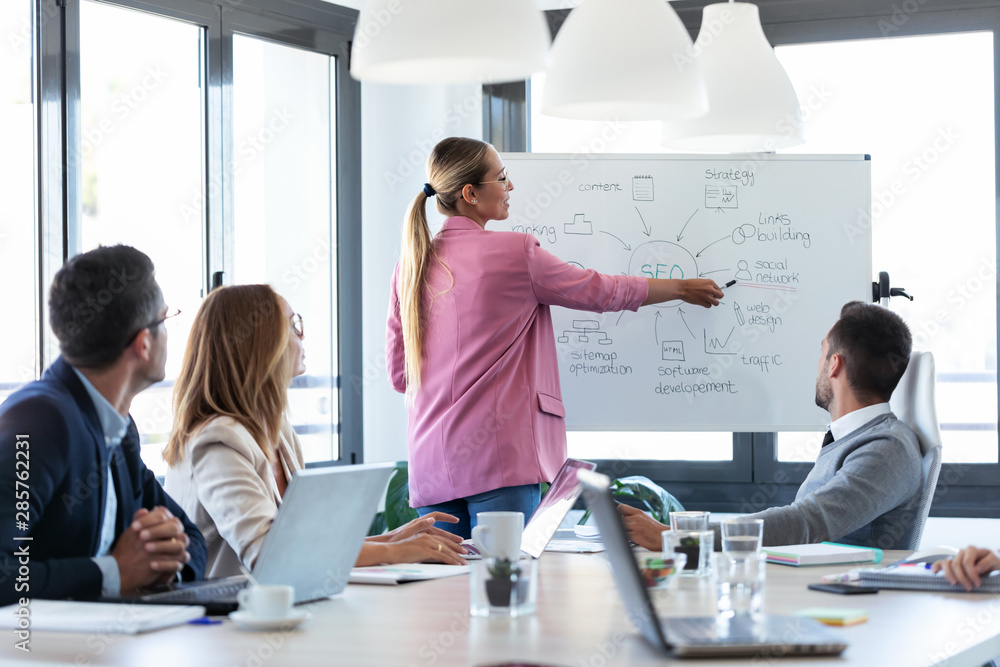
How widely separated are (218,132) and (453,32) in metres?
1.98

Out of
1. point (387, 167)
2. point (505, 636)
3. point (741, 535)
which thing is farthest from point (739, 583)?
point (387, 167)

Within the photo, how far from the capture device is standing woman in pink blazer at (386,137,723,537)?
278 centimetres

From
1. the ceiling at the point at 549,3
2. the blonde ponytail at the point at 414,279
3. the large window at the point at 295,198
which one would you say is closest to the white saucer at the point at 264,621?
the blonde ponytail at the point at 414,279

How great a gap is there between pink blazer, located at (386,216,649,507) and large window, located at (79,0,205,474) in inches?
36.5

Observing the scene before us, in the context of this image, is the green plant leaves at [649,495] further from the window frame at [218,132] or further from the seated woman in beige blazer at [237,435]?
the seated woman in beige blazer at [237,435]

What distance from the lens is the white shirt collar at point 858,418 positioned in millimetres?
2330

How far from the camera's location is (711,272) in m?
3.42

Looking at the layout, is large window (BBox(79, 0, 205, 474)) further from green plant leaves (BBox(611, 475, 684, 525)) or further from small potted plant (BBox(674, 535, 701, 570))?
small potted plant (BBox(674, 535, 701, 570))

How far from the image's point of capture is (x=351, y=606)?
154 centimetres

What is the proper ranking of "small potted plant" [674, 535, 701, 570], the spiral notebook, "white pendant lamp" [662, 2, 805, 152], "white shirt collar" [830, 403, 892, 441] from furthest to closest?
"white pendant lamp" [662, 2, 805, 152] → "white shirt collar" [830, 403, 892, 441] → "small potted plant" [674, 535, 701, 570] → the spiral notebook

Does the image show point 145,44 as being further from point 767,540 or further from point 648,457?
point 767,540

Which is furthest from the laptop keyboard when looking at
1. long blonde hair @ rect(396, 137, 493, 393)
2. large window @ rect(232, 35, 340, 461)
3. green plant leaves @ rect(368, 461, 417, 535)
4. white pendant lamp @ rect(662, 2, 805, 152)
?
large window @ rect(232, 35, 340, 461)

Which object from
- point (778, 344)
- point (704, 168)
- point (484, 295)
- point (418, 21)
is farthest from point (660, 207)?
point (418, 21)

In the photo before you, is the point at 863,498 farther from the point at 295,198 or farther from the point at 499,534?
the point at 295,198
